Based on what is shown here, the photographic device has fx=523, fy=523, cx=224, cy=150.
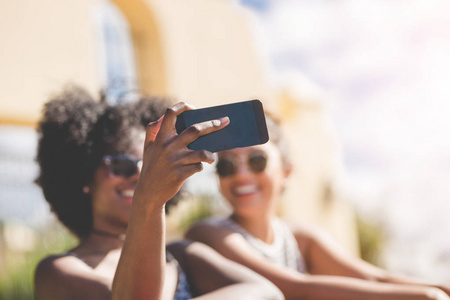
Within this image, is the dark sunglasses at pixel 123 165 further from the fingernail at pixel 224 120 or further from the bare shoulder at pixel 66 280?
the fingernail at pixel 224 120

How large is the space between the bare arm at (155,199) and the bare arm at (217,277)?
13.7 inches

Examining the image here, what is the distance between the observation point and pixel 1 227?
7129 mm

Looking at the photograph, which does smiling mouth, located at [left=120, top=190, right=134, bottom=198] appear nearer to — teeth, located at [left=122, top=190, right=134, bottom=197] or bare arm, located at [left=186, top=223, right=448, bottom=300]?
teeth, located at [left=122, top=190, right=134, bottom=197]

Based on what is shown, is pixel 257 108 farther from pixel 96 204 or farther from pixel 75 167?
pixel 75 167

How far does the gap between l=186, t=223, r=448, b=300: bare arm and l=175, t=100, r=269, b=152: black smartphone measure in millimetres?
857

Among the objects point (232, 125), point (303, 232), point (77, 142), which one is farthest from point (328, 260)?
point (232, 125)

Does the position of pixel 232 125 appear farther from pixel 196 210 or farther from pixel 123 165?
pixel 196 210

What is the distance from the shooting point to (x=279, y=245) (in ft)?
7.50

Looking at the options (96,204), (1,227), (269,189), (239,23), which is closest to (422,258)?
(239,23)

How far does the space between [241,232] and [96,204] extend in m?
0.63

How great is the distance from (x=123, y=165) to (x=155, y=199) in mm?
757

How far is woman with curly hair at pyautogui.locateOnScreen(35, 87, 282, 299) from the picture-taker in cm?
108

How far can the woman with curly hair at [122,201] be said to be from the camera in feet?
3.55

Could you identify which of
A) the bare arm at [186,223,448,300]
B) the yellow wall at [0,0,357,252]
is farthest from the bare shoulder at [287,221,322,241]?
the yellow wall at [0,0,357,252]
